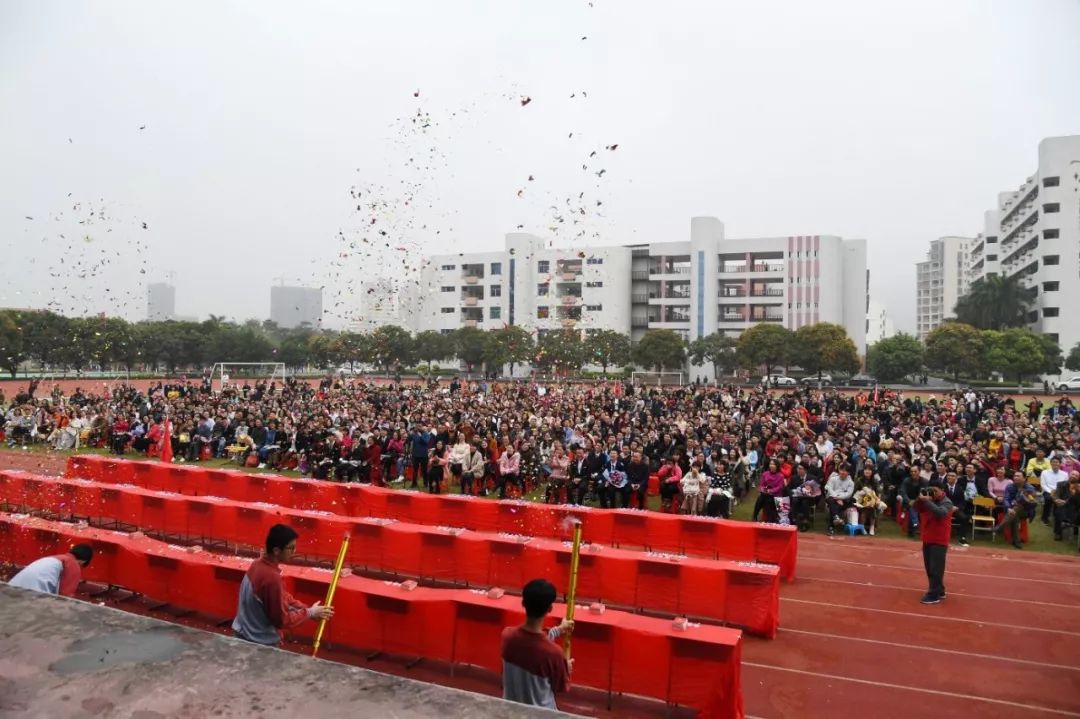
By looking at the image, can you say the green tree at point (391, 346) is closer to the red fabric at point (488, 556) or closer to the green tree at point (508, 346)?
the green tree at point (508, 346)

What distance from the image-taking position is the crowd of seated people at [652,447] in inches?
523

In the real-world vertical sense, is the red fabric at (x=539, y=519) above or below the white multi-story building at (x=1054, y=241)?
below

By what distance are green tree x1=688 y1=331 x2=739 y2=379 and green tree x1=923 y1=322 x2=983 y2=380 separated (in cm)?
1551

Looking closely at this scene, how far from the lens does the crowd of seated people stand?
13.3 m

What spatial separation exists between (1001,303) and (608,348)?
39.1 metres

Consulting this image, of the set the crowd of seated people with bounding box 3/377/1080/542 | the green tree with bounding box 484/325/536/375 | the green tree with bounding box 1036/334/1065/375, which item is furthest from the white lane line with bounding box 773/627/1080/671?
the green tree with bounding box 1036/334/1065/375

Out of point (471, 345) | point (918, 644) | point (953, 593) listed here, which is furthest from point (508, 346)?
point (918, 644)

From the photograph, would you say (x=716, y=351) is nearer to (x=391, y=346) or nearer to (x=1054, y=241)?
(x=391, y=346)

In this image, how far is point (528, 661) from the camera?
12.7 ft

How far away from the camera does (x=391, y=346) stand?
66.1 meters

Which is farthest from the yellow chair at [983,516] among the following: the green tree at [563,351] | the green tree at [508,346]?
the green tree at [508,346]

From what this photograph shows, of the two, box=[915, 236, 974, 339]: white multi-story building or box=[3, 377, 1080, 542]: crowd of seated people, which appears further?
box=[915, 236, 974, 339]: white multi-story building

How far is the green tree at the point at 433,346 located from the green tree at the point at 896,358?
3915 centimetres

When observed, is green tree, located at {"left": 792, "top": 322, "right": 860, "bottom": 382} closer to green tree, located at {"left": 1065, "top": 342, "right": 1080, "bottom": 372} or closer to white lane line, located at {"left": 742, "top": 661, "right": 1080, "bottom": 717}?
green tree, located at {"left": 1065, "top": 342, "right": 1080, "bottom": 372}
